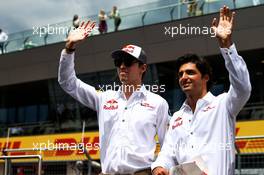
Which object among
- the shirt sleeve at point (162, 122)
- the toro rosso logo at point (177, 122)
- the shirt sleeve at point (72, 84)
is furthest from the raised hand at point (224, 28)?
the shirt sleeve at point (72, 84)

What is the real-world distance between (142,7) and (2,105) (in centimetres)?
1215

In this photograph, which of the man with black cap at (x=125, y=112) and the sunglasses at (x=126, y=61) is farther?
the sunglasses at (x=126, y=61)

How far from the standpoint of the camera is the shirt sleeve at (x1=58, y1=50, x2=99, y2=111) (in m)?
3.99

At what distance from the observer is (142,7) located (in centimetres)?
1842

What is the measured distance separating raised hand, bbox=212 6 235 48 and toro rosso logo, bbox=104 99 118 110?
1131 mm

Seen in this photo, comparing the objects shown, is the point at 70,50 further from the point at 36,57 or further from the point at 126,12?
the point at 36,57

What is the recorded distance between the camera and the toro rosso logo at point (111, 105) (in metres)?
4.02

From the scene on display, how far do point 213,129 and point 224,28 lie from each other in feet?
2.49
